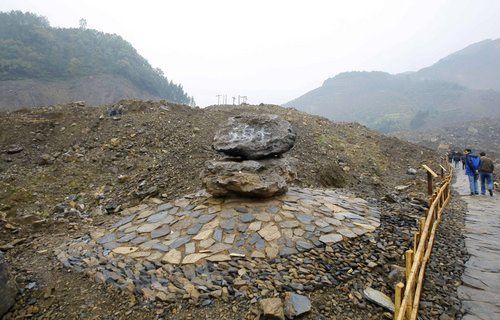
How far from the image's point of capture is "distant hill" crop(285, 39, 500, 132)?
77.0m

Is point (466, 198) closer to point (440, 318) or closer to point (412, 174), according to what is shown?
point (412, 174)

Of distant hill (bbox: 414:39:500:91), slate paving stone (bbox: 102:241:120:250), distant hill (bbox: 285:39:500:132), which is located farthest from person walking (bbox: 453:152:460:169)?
distant hill (bbox: 414:39:500:91)

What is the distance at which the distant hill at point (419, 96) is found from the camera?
7700 cm

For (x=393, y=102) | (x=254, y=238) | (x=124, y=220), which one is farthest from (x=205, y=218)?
(x=393, y=102)

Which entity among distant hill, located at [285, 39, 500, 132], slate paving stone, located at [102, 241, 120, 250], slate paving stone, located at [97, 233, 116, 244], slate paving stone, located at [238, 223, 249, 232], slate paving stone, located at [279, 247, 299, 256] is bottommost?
slate paving stone, located at [102, 241, 120, 250]

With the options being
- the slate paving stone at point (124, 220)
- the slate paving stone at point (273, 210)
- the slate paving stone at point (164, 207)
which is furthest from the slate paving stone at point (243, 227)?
the slate paving stone at point (124, 220)

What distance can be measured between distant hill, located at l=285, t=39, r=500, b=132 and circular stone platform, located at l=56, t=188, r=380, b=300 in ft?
236

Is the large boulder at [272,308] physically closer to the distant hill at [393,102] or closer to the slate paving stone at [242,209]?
the slate paving stone at [242,209]

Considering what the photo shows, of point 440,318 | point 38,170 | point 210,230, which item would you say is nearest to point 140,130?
point 38,170

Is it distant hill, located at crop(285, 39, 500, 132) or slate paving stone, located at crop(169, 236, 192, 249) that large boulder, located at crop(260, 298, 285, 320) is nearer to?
slate paving stone, located at crop(169, 236, 192, 249)

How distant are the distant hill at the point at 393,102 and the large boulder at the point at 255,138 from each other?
230 ft

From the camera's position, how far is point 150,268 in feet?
16.6

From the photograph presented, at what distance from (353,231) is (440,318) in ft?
7.15

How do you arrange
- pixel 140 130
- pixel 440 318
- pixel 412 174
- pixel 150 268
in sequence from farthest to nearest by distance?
pixel 412 174
pixel 140 130
pixel 150 268
pixel 440 318
